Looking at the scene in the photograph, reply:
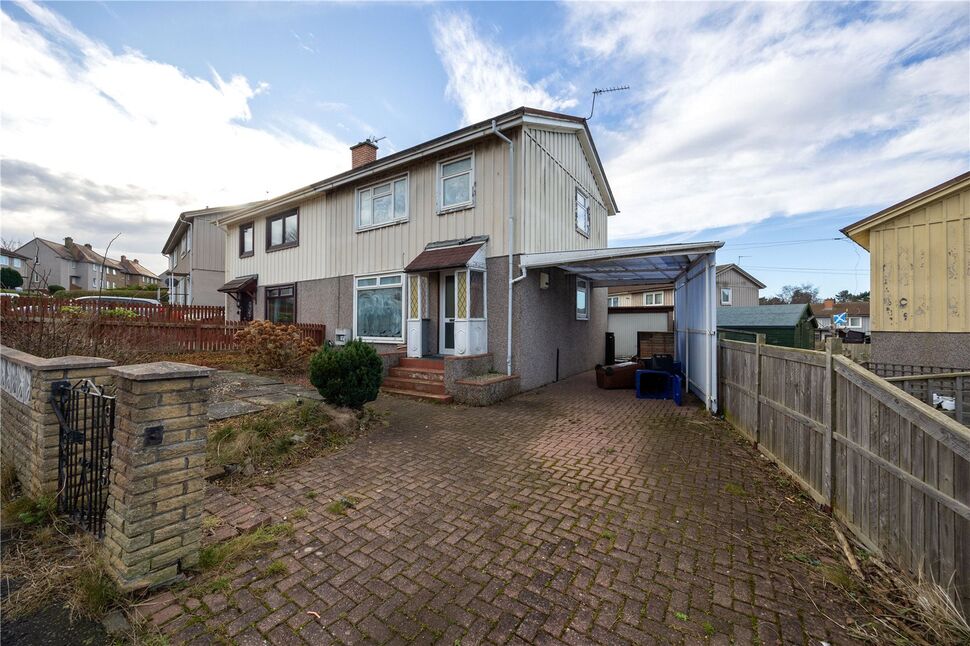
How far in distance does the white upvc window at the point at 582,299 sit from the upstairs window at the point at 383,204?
228 inches

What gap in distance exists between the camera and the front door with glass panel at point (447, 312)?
986cm

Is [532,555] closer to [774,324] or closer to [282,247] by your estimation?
[774,324]

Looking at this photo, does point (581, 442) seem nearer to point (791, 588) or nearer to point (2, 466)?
point (791, 588)

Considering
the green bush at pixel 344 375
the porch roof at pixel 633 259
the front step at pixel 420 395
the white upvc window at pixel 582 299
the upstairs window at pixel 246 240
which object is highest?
the upstairs window at pixel 246 240

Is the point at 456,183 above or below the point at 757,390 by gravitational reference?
above

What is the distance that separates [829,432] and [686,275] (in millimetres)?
6852

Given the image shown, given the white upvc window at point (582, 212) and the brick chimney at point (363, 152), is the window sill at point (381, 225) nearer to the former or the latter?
the brick chimney at point (363, 152)

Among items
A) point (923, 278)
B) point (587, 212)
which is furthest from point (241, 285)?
point (923, 278)

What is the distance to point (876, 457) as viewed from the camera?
281cm

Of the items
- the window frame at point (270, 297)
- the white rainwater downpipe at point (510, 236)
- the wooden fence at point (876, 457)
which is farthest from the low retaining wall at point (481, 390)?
the window frame at point (270, 297)

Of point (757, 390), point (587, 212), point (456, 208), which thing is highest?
point (587, 212)

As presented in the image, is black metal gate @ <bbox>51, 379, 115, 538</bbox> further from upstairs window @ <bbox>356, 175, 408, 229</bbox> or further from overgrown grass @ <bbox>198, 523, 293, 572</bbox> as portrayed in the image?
upstairs window @ <bbox>356, 175, 408, 229</bbox>

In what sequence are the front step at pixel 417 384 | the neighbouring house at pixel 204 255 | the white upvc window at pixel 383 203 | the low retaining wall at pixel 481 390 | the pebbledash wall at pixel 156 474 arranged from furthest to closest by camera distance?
the neighbouring house at pixel 204 255 → the white upvc window at pixel 383 203 → the front step at pixel 417 384 → the low retaining wall at pixel 481 390 → the pebbledash wall at pixel 156 474

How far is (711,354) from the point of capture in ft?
22.7
